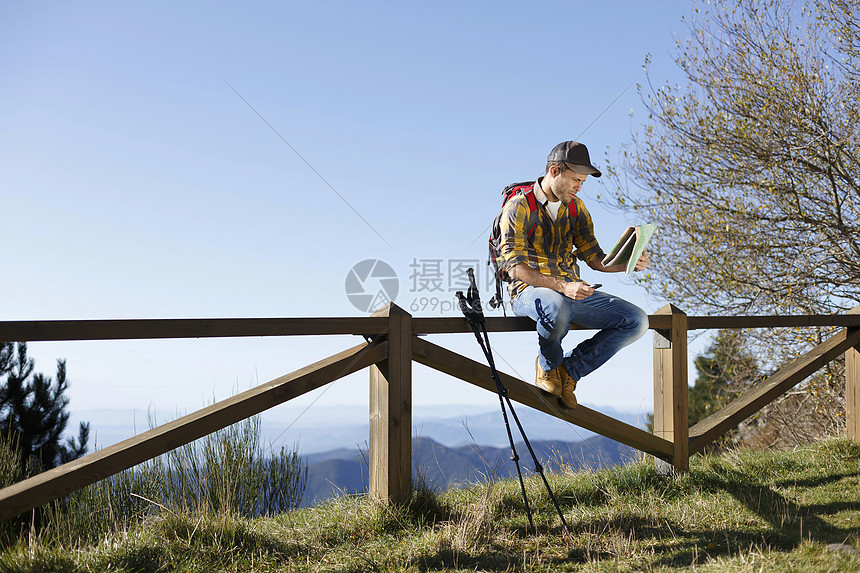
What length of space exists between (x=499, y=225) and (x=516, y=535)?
1575mm

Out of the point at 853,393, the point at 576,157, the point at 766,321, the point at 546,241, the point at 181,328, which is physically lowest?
the point at 853,393

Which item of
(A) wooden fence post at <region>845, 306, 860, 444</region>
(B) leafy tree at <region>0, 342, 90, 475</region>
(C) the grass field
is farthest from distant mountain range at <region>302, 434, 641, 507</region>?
(B) leafy tree at <region>0, 342, 90, 475</region>

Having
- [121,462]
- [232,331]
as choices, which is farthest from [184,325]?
[121,462]

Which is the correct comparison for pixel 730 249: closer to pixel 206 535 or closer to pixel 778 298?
pixel 778 298

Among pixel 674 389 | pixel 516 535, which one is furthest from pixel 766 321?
pixel 516 535

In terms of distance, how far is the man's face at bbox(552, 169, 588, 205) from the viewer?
343 centimetres

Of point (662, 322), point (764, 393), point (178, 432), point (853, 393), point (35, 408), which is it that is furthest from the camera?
point (35, 408)

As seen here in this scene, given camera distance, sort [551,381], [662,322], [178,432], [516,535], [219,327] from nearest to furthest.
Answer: [178,432] < [219,327] < [516,535] < [551,381] < [662,322]

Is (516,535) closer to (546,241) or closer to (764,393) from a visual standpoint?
(546,241)

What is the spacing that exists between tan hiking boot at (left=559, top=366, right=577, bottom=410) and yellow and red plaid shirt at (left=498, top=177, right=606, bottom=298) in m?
0.56

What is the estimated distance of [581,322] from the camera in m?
3.57

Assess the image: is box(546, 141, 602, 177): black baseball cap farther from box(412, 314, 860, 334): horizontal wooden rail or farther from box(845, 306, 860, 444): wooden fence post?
box(845, 306, 860, 444): wooden fence post

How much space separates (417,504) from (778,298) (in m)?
6.53

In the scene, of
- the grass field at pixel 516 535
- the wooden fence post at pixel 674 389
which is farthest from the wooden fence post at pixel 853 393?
the wooden fence post at pixel 674 389
